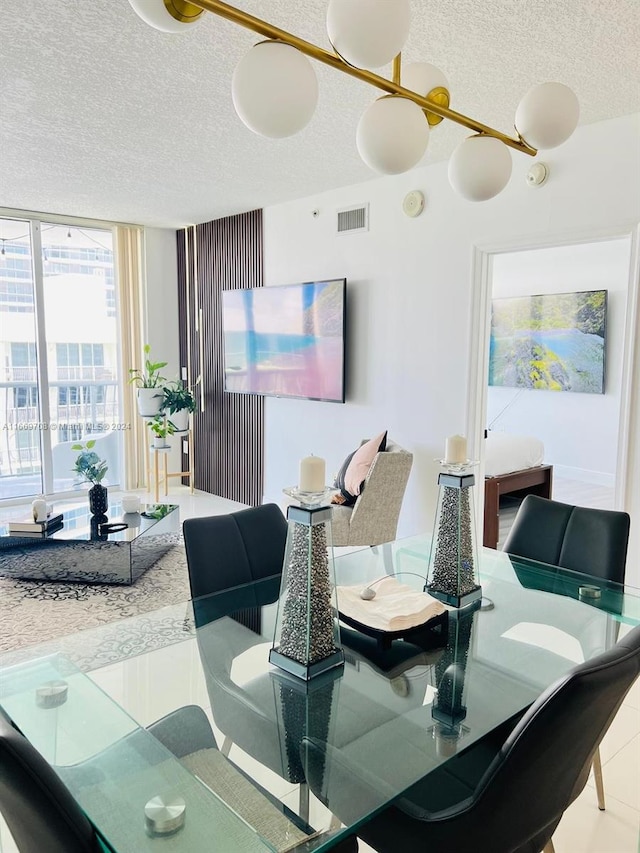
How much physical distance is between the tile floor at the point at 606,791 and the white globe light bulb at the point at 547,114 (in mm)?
1405

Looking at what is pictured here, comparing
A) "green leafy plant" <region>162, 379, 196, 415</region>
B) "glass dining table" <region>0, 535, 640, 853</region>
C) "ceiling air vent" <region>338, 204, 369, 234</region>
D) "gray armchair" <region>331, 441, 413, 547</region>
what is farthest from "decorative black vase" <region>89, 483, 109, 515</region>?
"ceiling air vent" <region>338, 204, 369, 234</region>

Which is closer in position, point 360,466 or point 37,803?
point 37,803

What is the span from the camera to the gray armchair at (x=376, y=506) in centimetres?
372

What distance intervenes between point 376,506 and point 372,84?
2.83 metres

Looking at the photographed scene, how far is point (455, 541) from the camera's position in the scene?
1.86 m

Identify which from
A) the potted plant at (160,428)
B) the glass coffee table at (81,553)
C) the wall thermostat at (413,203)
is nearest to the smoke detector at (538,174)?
the wall thermostat at (413,203)

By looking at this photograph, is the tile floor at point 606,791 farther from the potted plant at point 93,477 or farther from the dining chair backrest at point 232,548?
the potted plant at point 93,477

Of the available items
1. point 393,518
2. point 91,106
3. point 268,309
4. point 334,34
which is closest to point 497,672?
point 334,34

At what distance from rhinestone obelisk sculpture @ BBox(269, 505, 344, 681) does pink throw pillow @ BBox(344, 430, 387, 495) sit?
2425 millimetres

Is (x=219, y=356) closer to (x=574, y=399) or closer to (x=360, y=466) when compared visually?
(x=360, y=466)

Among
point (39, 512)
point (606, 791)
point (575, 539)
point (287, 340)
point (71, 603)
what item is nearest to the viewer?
point (606, 791)

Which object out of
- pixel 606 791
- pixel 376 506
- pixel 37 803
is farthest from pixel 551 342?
pixel 37 803

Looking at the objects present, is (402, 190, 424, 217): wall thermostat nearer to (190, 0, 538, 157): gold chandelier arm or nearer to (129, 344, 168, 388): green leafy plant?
(190, 0, 538, 157): gold chandelier arm

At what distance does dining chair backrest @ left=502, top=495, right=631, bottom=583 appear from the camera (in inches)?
83.7
